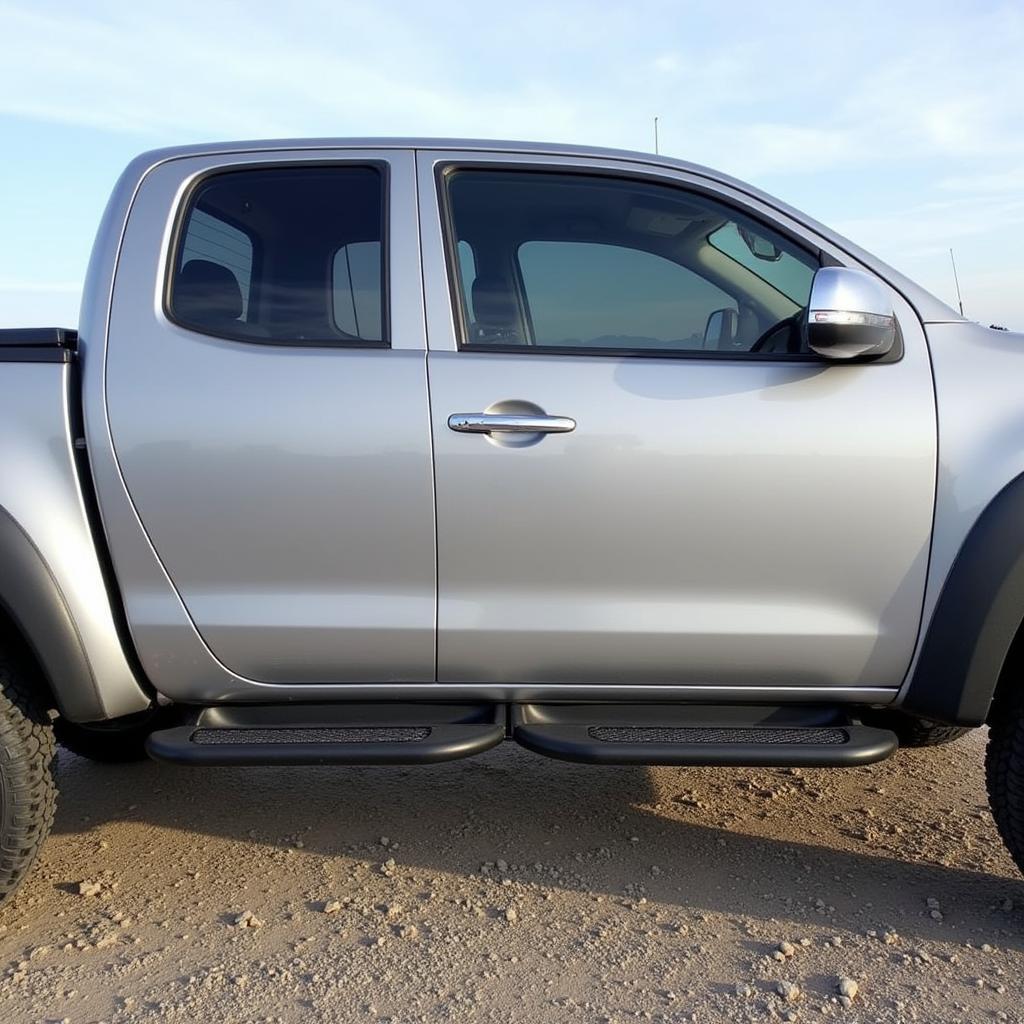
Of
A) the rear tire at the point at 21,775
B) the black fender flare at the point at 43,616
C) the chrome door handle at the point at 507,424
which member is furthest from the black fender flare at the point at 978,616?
the rear tire at the point at 21,775

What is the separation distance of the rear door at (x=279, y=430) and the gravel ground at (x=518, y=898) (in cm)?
65

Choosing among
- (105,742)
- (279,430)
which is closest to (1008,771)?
(279,430)

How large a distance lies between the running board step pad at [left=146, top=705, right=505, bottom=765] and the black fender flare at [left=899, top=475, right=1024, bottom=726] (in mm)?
1062

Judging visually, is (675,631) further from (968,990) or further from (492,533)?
(968,990)

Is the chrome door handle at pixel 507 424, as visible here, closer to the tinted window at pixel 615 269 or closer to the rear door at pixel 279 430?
the rear door at pixel 279 430

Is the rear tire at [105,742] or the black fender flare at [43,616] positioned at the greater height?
the black fender flare at [43,616]

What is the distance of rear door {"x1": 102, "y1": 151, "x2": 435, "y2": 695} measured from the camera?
228 cm

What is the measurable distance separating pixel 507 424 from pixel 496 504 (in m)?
0.19

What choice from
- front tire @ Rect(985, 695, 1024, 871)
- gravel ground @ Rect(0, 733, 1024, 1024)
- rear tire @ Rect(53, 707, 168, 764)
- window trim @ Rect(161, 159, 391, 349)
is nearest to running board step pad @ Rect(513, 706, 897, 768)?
front tire @ Rect(985, 695, 1024, 871)

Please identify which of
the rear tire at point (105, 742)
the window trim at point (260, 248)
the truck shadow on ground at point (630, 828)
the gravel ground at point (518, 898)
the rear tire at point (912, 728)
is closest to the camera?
the gravel ground at point (518, 898)

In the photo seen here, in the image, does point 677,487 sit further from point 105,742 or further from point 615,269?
point 105,742

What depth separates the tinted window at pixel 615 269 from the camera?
2.41 meters

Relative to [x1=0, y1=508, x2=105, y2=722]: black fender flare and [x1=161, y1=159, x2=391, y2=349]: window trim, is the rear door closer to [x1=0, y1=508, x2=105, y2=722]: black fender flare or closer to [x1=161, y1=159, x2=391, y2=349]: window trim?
[x1=161, y1=159, x2=391, y2=349]: window trim

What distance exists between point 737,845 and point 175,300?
7.29ft
